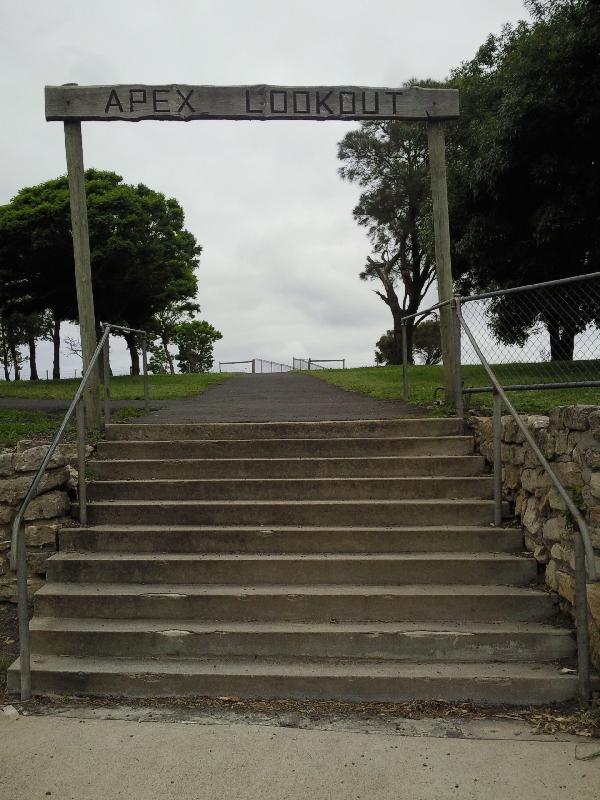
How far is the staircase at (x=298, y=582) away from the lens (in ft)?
12.2

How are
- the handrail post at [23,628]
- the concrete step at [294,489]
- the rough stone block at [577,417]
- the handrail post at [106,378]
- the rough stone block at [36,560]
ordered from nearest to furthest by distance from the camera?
the handrail post at [23,628] < the rough stone block at [577,417] < the rough stone block at [36,560] < the concrete step at [294,489] < the handrail post at [106,378]

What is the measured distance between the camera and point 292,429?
602 centimetres

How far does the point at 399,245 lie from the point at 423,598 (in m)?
27.4

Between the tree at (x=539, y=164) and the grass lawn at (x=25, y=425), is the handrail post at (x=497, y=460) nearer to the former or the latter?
the grass lawn at (x=25, y=425)

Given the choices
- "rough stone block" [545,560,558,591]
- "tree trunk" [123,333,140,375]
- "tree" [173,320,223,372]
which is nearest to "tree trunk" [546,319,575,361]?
"rough stone block" [545,560,558,591]

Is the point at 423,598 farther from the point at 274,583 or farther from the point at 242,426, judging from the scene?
the point at 242,426

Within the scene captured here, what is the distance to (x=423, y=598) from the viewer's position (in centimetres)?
414

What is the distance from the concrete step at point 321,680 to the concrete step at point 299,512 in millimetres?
1236

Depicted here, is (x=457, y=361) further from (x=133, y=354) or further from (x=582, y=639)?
(x=133, y=354)

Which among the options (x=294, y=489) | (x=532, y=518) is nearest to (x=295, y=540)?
(x=294, y=489)

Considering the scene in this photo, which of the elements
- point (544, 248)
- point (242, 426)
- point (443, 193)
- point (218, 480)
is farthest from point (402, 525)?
point (544, 248)

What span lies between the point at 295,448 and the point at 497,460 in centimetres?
173

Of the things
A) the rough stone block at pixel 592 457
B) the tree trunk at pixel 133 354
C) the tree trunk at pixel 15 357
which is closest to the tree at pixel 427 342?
the tree trunk at pixel 133 354

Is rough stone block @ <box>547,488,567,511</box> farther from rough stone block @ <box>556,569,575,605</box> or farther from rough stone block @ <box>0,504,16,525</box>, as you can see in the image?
rough stone block @ <box>0,504,16,525</box>
